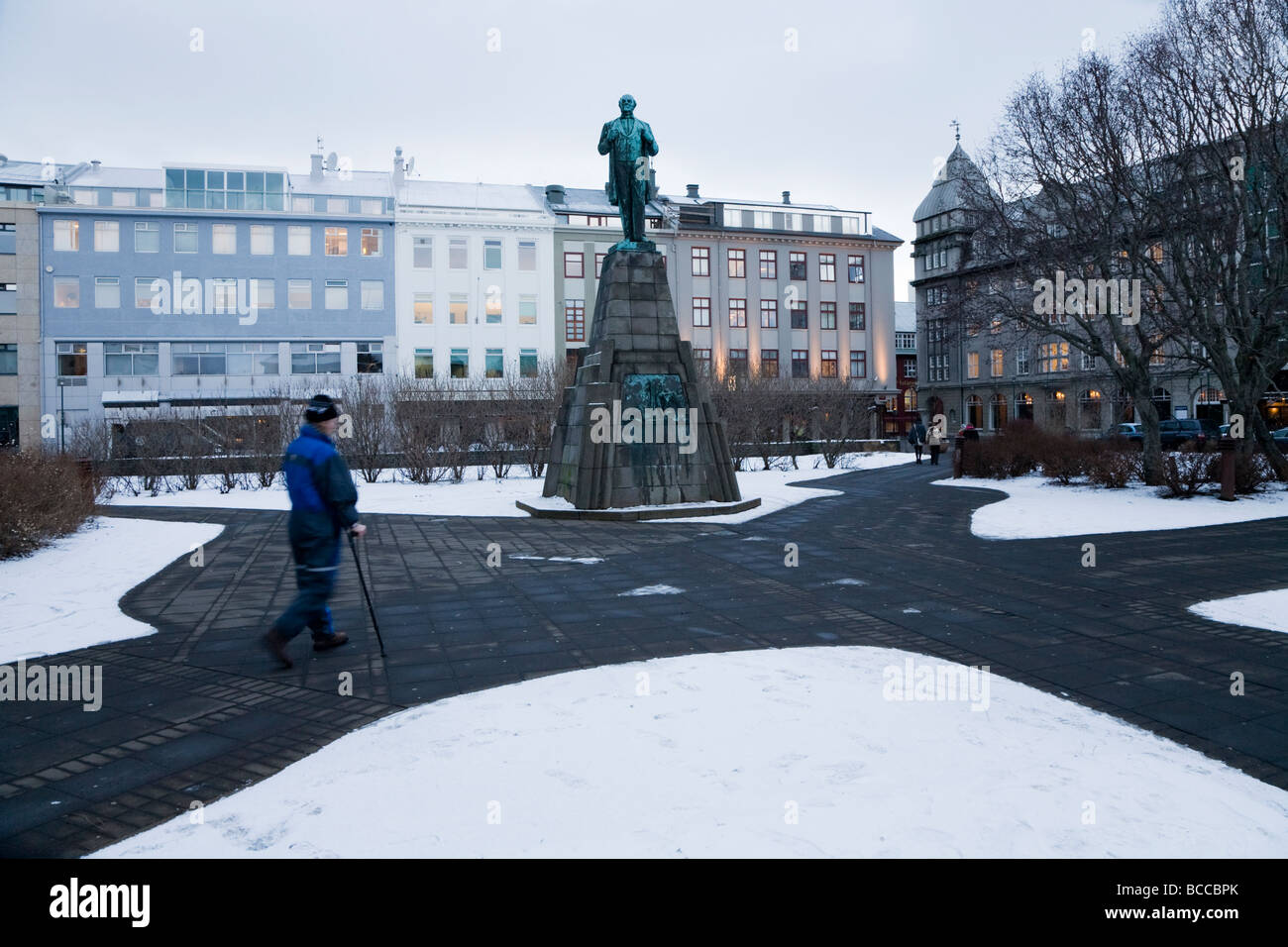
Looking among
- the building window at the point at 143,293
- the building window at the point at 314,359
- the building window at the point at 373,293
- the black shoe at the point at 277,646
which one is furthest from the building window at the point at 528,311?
the black shoe at the point at 277,646

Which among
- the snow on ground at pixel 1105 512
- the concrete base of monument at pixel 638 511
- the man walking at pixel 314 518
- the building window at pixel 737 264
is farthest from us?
the building window at pixel 737 264

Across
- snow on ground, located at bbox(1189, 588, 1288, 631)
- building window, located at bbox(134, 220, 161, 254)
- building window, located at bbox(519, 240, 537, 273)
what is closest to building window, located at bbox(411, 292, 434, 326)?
building window, located at bbox(519, 240, 537, 273)

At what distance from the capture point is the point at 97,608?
7.53m

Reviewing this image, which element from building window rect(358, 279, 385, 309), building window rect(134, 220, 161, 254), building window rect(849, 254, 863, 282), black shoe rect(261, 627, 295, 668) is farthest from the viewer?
building window rect(849, 254, 863, 282)

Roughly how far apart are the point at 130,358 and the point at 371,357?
12311 millimetres

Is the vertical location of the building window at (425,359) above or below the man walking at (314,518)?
above

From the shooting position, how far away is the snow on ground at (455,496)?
16828mm

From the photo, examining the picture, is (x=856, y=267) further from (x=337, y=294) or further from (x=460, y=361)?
(x=337, y=294)

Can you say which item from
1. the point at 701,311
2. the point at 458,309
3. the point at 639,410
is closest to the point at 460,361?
the point at 458,309

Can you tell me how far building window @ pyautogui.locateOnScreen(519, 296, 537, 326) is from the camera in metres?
51.6

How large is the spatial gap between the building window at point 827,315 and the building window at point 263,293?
34.3 meters

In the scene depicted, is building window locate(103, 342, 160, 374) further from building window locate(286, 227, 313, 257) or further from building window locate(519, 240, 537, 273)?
building window locate(519, 240, 537, 273)

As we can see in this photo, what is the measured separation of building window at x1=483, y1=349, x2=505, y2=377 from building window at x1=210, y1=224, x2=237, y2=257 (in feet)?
48.1

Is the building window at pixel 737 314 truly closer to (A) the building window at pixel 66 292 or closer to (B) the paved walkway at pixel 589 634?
(A) the building window at pixel 66 292
